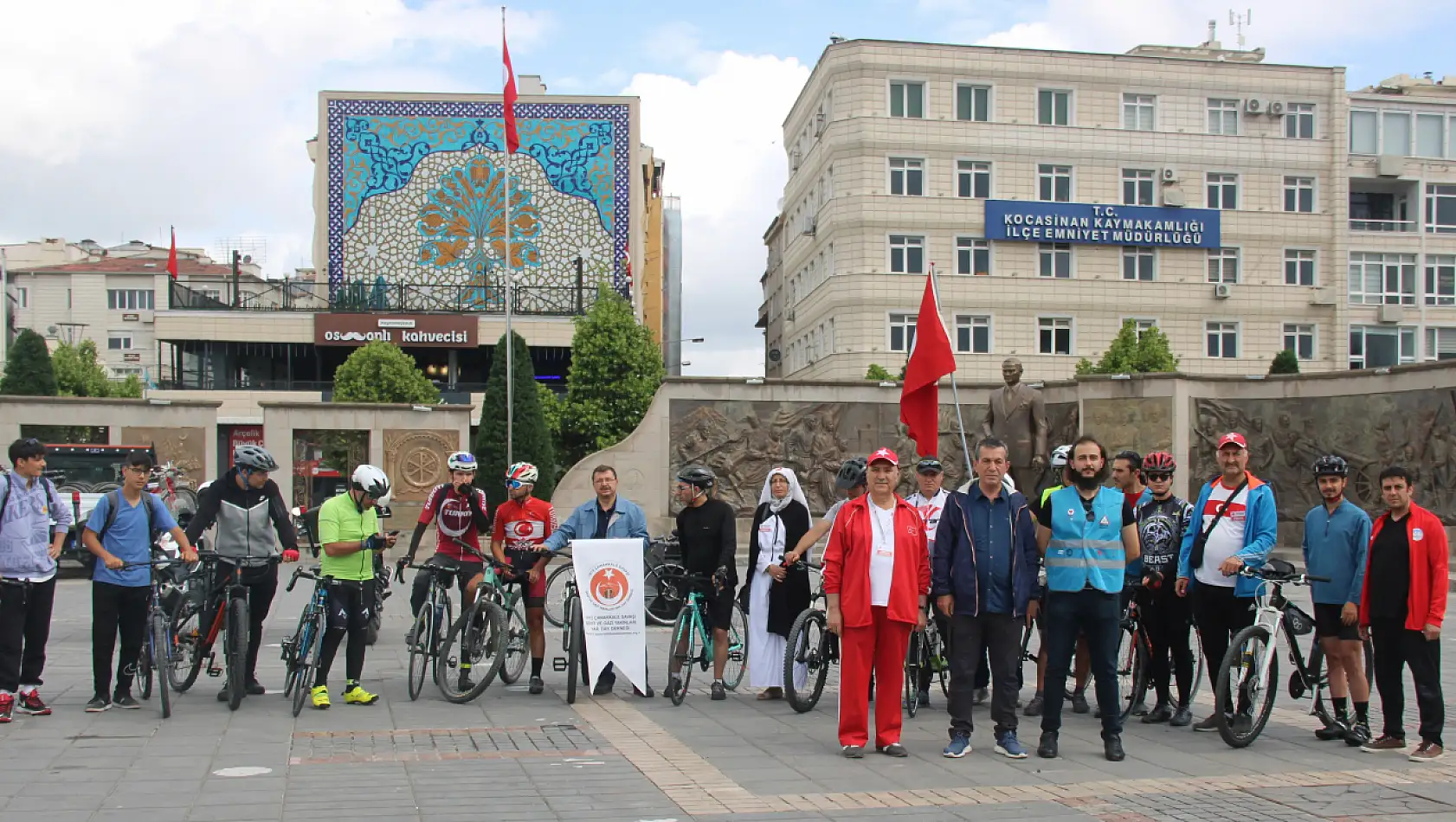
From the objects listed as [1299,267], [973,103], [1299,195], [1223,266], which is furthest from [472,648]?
[1299,195]

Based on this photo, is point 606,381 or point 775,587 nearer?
point 775,587

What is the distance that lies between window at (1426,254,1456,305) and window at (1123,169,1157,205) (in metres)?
12.2

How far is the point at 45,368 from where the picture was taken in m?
40.7

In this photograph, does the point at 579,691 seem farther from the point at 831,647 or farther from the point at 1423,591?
the point at 1423,591

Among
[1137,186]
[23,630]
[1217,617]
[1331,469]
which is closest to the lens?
[1331,469]

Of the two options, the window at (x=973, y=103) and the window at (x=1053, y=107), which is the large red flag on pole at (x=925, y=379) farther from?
the window at (x=1053, y=107)

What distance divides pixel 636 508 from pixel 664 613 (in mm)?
3259

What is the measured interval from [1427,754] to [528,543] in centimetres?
672

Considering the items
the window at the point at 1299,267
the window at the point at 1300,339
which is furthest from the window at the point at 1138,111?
the window at the point at 1300,339

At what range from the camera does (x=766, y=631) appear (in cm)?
1127

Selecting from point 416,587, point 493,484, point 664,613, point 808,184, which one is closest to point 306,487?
point 493,484

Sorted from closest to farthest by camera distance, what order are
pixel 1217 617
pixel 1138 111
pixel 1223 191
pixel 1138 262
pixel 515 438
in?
1. pixel 1217 617
2. pixel 515 438
3. pixel 1138 262
4. pixel 1138 111
5. pixel 1223 191

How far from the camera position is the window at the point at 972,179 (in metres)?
49.2

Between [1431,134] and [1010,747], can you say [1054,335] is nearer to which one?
[1431,134]
